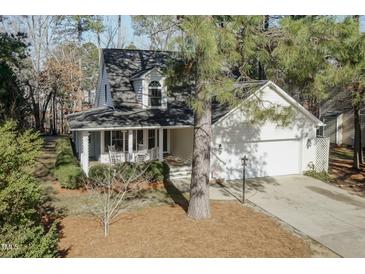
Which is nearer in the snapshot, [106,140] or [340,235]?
[340,235]

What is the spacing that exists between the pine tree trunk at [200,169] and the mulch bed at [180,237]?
13.2 inches

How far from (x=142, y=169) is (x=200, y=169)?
14.1 ft

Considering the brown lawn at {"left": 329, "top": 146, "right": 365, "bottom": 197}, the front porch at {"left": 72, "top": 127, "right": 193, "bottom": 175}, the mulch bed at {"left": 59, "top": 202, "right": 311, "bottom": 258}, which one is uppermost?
the front porch at {"left": 72, "top": 127, "right": 193, "bottom": 175}

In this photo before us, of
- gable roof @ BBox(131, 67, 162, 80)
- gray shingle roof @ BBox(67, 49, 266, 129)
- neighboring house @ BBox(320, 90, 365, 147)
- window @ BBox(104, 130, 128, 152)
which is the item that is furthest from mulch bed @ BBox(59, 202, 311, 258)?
neighboring house @ BBox(320, 90, 365, 147)

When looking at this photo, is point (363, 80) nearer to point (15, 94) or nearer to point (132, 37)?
point (15, 94)

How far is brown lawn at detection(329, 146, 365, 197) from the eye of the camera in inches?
586

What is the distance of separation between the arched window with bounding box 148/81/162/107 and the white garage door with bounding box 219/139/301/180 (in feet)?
16.9

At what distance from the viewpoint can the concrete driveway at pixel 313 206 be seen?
914cm

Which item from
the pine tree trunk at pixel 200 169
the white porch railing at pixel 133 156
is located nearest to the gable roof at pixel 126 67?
the white porch railing at pixel 133 156

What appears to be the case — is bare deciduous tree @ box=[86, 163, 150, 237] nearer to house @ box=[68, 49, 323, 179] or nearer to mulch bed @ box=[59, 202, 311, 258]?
mulch bed @ box=[59, 202, 311, 258]

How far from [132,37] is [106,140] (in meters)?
23.0

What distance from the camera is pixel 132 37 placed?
38156 millimetres
